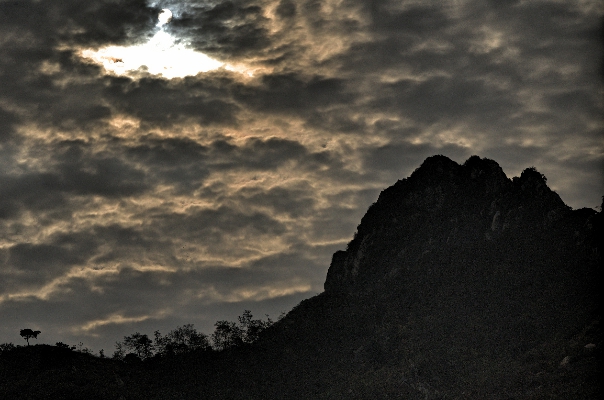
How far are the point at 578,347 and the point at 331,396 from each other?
6437 centimetres

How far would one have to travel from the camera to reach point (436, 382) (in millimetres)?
174250

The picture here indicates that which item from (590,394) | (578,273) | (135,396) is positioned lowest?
(590,394)

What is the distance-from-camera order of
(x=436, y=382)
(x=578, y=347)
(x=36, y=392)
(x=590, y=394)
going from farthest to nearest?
(x=36, y=392) → (x=436, y=382) → (x=578, y=347) → (x=590, y=394)

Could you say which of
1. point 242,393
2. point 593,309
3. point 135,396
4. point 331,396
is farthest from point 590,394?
point 135,396

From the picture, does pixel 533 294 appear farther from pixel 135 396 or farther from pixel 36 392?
pixel 36 392

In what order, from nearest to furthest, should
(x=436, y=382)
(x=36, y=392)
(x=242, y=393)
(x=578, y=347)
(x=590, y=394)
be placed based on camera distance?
(x=590, y=394) → (x=578, y=347) → (x=436, y=382) → (x=36, y=392) → (x=242, y=393)

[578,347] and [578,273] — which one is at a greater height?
[578,273]

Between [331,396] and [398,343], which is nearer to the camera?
[331,396]

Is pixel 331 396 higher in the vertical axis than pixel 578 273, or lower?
lower

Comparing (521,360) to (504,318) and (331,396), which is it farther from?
(331,396)

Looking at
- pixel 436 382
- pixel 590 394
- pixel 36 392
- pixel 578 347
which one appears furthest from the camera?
pixel 36 392

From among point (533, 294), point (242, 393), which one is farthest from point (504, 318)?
point (242, 393)

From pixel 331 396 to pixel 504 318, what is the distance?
51.4 metres

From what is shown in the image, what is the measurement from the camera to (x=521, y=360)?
16900cm
